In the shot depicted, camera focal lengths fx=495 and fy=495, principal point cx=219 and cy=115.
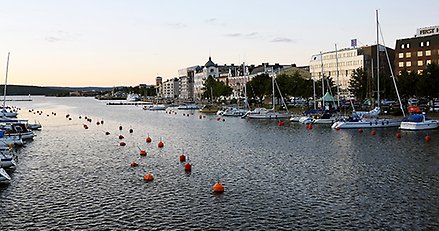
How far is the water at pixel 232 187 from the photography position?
92.1ft

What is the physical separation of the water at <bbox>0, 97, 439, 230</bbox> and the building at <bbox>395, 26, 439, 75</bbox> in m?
113

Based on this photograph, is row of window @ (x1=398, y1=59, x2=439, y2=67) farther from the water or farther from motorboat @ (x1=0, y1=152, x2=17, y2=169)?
motorboat @ (x1=0, y1=152, x2=17, y2=169)

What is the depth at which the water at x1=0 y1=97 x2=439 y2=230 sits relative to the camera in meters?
28.1

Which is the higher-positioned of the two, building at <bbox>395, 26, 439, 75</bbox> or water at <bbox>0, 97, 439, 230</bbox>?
building at <bbox>395, 26, 439, 75</bbox>

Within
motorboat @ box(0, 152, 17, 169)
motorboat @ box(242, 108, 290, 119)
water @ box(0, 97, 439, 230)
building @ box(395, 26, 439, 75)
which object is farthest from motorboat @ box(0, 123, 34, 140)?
building @ box(395, 26, 439, 75)

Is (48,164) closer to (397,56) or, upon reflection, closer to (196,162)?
(196,162)

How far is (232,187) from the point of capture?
36.3m

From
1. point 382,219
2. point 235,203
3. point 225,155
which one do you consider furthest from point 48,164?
point 382,219

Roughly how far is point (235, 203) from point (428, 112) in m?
77.5

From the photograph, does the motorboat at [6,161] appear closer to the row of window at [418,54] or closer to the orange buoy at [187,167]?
the orange buoy at [187,167]

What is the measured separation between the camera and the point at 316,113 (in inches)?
3898

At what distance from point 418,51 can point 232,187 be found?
15028 cm

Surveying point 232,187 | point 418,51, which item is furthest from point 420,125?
point 418,51

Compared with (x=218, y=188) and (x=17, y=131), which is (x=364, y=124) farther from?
(x=17, y=131)
